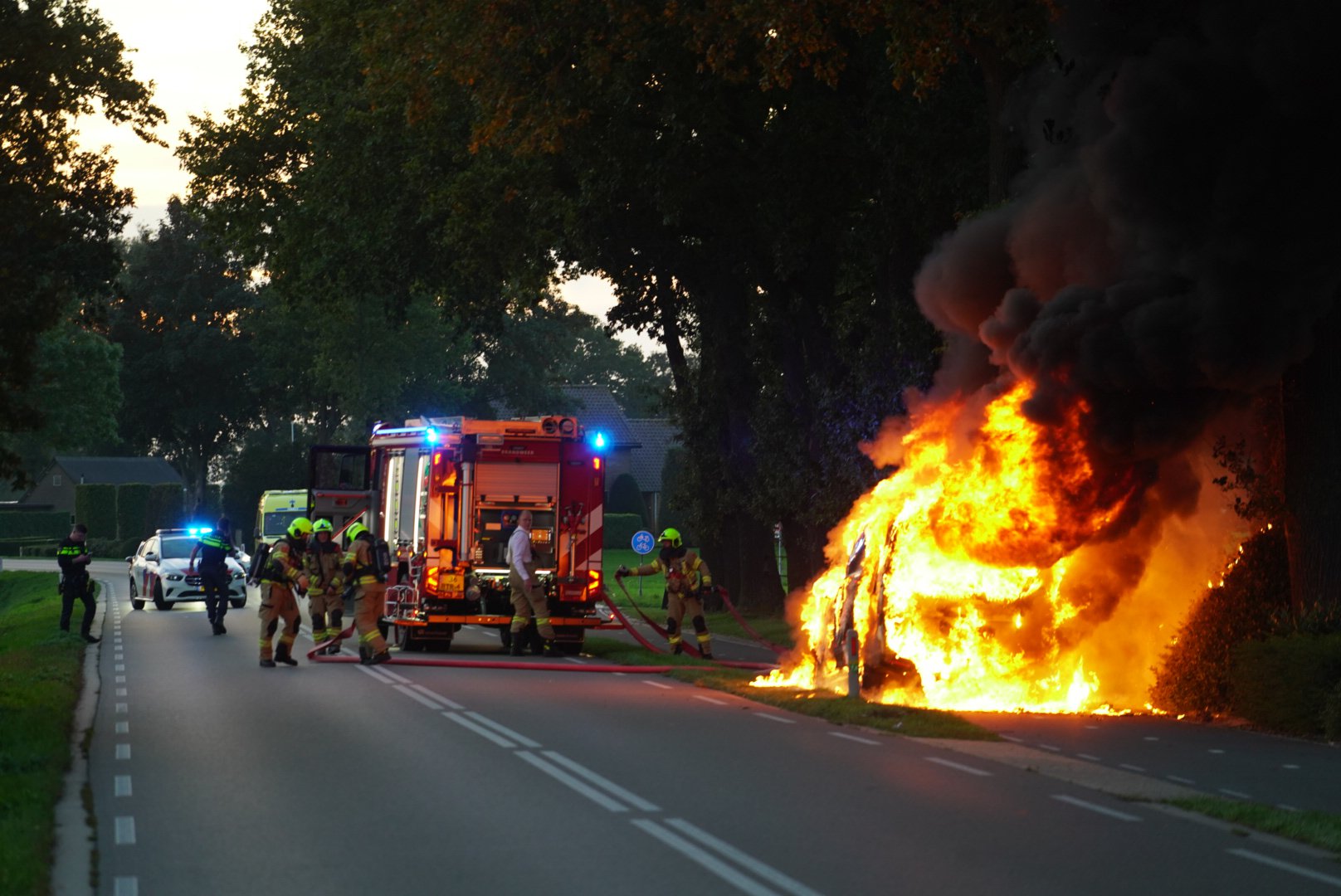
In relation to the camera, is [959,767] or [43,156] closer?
[959,767]

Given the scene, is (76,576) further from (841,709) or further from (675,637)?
(841,709)

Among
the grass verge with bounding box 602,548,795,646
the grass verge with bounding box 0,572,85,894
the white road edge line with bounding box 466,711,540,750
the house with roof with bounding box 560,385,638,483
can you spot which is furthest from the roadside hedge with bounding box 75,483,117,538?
the white road edge line with bounding box 466,711,540,750

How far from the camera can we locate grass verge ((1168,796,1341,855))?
9.91 meters

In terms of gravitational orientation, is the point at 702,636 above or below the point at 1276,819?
above

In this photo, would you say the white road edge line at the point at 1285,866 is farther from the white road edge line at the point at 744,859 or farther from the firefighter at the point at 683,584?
the firefighter at the point at 683,584

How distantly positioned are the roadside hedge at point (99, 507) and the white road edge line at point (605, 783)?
71735mm

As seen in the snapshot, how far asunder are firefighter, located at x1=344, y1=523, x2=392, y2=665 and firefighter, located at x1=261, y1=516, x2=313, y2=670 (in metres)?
0.69

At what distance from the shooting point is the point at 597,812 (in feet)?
34.3

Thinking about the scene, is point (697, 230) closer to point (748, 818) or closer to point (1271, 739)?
point (1271, 739)

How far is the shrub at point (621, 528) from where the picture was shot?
76.3 meters

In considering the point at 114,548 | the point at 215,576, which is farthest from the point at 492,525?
the point at 114,548

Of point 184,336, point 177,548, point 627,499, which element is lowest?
point 177,548

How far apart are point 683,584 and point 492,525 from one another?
114 inches

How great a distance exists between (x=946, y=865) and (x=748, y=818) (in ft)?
5.43
